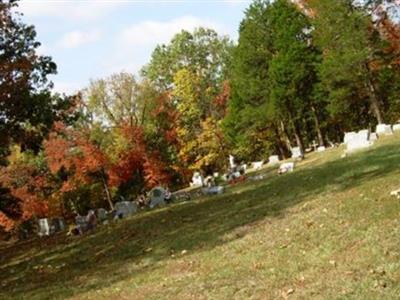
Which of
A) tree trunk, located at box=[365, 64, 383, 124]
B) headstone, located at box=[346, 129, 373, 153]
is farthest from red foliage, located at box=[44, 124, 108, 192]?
headstone, located at box=[346, 129, 373, 153]

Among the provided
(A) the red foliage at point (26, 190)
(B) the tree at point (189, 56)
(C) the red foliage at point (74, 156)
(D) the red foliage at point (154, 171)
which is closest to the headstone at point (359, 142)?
(A) the red foliage at point (26, 190)

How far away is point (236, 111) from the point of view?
52188 millimetres

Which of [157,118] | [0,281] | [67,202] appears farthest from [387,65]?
[0,281]

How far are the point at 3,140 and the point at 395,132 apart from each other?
22993mm

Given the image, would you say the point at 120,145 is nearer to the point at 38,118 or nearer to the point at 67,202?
the point at 67,202

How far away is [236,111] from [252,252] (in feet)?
133

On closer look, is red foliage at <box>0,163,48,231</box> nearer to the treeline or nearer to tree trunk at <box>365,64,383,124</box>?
the treeline

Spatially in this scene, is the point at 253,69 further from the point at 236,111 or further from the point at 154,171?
the point at 154,171

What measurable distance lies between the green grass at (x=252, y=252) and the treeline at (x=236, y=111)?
19151 millimetres

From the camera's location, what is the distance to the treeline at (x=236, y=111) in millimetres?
44812

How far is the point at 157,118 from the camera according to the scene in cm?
5566

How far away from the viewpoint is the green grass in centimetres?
912

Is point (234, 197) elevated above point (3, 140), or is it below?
below

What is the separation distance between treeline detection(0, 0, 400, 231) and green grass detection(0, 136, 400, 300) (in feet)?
62.8
